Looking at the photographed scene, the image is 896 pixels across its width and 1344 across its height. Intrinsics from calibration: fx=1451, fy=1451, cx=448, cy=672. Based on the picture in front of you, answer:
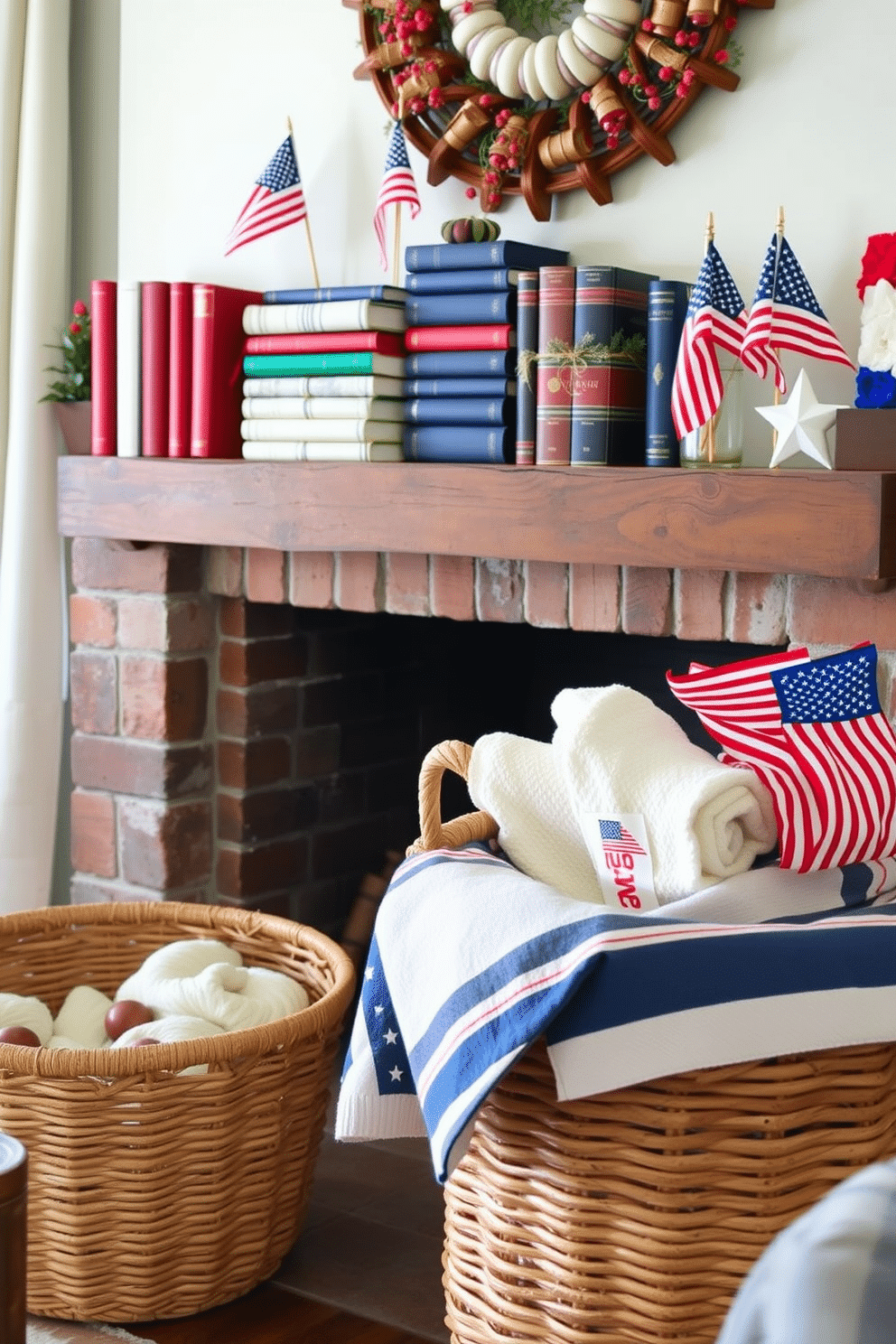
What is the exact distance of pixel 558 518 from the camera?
174 centimetres

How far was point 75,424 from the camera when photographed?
2.28 metres

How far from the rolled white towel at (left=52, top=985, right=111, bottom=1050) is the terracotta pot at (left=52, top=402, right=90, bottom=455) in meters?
0.88

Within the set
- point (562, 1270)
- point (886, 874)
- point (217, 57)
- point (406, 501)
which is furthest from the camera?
point (217, 57)

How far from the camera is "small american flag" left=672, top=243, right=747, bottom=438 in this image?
163 cm

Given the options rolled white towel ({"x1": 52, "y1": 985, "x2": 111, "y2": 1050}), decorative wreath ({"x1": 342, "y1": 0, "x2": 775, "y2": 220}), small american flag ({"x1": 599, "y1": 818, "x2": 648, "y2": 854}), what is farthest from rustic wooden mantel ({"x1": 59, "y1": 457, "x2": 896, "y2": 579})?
rolled white towel ({"x1": 52, "y1": 985, "x2": 111, "y2": 1050})

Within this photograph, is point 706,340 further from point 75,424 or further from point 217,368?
point 75,424

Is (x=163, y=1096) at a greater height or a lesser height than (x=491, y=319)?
lesser

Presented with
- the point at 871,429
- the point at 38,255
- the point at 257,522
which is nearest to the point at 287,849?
the point at 257,522

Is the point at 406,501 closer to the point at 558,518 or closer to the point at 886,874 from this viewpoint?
the point at 558,518

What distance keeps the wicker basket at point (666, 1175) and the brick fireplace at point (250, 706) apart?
0.93 meters

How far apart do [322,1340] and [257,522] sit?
105cm

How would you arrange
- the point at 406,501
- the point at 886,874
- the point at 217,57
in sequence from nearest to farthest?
the point at 886,874
the point at 406,501
the point at 217,57

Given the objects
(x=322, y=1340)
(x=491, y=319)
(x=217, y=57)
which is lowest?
(x=322, y=1340)

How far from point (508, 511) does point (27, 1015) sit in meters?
0.84
